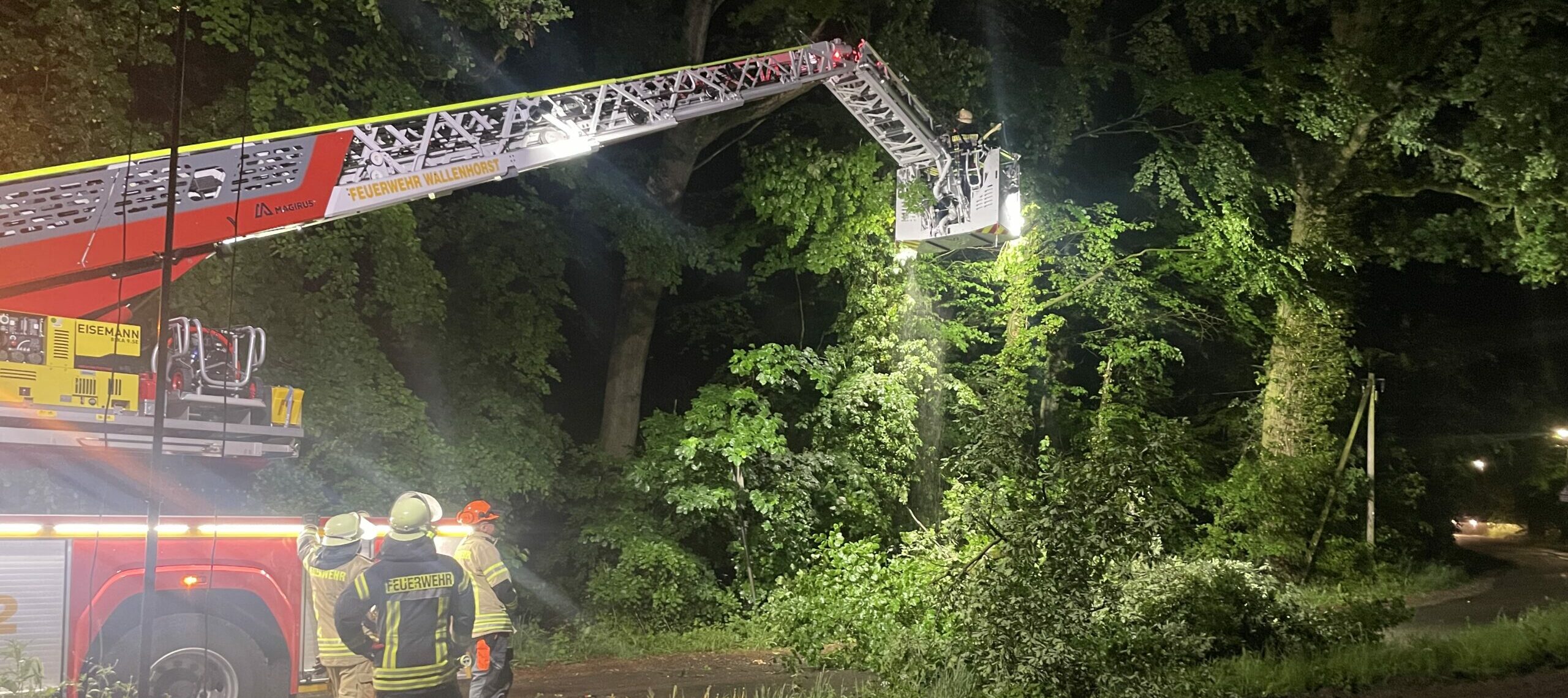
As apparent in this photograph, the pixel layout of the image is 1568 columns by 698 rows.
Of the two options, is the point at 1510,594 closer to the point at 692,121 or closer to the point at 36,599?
the point at 692,121

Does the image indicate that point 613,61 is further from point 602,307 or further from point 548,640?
point 548,640

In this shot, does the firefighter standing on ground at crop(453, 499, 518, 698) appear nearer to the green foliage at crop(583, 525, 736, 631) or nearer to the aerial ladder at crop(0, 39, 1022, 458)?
the aerial ladder at crop(0, 39, 1022, 458)

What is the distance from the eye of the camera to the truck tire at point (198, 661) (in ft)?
22.0

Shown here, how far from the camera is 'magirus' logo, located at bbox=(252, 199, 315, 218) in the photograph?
788 centimetres

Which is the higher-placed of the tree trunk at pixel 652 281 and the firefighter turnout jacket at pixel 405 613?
the tree trunk at pixel 652 281

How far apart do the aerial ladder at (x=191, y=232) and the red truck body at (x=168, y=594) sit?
591 millimetres

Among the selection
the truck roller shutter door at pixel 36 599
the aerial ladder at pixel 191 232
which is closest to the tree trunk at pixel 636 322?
the aerial ladder at pixel 191 232

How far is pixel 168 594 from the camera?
6777 mm

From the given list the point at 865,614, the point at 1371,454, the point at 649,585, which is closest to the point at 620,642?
the point at 649,585

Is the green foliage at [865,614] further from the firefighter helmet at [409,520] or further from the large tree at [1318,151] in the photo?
the large tree at [1318,151]

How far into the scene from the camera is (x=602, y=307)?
19.0m

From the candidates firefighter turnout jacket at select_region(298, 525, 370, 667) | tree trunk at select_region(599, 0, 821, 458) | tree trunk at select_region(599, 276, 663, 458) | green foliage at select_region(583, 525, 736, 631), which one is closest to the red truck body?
firefighter turnout jacket at select_region(298, 525, 370, 667)

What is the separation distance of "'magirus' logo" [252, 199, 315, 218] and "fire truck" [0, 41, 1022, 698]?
17 mm

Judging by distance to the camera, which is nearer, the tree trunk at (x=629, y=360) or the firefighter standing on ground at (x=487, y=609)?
the firefighter standing on ground at (x=487, y=609)
